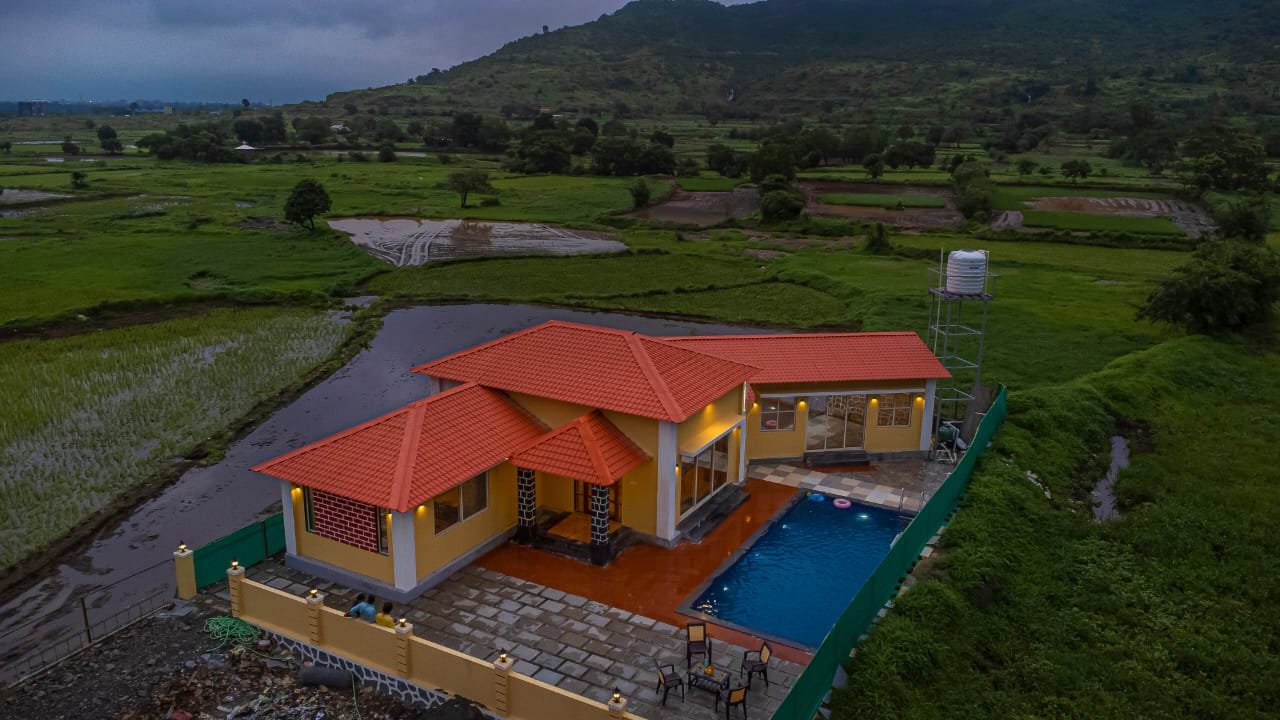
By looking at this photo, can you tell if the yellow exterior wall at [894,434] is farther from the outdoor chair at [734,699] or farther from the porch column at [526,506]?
the outdoor chair at [734,699]

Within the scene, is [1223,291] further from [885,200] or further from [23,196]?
[23,196]

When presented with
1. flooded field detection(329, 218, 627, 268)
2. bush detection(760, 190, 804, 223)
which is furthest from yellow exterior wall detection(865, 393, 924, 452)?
bush detection(760, 190, 804, 223)

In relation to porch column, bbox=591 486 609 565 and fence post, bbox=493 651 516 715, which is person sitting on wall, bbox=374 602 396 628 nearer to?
fence post, bbox=493 651 516 715

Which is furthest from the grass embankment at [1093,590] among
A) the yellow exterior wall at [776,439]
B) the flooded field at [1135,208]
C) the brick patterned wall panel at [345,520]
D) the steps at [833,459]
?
the flooded field at [1135,208]

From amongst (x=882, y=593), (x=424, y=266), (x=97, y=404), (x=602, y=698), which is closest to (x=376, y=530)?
(x=602, y=698)

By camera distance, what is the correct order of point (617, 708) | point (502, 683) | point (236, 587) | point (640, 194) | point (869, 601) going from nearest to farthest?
point (617, 708) → point (502, 683) → point (869, 601) → point (236, 587) → point (640, 194)

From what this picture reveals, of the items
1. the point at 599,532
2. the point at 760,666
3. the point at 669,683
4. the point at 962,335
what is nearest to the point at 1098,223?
the point at 962,335
